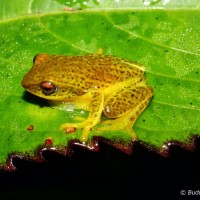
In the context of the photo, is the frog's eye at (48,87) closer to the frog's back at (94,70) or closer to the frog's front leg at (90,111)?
the frog's back at (94,70)

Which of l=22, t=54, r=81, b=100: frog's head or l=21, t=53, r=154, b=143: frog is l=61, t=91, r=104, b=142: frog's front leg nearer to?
l=21, t=53, r=154, b=143: frog

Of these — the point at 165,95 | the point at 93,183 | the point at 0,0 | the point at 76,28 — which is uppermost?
the point at 0,0

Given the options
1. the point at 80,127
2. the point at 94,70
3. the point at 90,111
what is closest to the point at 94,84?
the point at 94,70

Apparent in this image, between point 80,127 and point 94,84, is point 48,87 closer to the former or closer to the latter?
point 94,84

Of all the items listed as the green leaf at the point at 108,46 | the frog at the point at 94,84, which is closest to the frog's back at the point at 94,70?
the frog at the point at 94,84

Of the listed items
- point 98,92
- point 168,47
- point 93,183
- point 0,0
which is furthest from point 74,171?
point 0,0

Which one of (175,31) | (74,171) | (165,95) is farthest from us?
(74,171)

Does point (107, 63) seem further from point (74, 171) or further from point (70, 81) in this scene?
point (74, 171)
